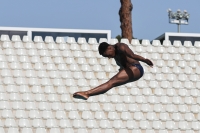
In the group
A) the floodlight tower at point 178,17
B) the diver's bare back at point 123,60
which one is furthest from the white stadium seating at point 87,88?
the floodlight tower at point 178,17

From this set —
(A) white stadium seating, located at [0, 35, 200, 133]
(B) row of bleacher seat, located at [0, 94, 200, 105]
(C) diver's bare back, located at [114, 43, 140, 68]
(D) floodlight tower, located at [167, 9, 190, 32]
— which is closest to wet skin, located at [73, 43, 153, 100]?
(C) diver's bare back, located at [114, 43, 140, 68]

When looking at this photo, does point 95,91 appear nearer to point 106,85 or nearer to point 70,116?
point 106,85

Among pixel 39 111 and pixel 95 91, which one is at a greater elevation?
pixel 95 91

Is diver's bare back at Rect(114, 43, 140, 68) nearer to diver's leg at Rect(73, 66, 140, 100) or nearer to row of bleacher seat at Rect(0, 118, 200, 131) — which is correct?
diver's leg at Rect(73, 66, 140, 100)

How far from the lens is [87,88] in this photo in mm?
16109

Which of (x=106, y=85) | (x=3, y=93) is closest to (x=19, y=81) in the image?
(x=3, y=93)

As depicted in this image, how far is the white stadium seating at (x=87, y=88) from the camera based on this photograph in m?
15.5

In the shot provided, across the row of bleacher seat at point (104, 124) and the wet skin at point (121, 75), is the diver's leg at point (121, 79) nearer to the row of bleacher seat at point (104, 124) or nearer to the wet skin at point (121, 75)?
the wet skin at point (121, 75)

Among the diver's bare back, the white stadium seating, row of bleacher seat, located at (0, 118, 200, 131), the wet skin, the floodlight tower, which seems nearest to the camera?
the diver's bare back

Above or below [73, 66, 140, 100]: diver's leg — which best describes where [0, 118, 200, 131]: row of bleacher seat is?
below

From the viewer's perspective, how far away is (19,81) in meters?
15.9

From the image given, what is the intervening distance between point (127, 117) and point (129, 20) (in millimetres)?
4771

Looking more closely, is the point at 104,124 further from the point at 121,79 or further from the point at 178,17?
the point at 178,17

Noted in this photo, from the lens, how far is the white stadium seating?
15.5 meters
